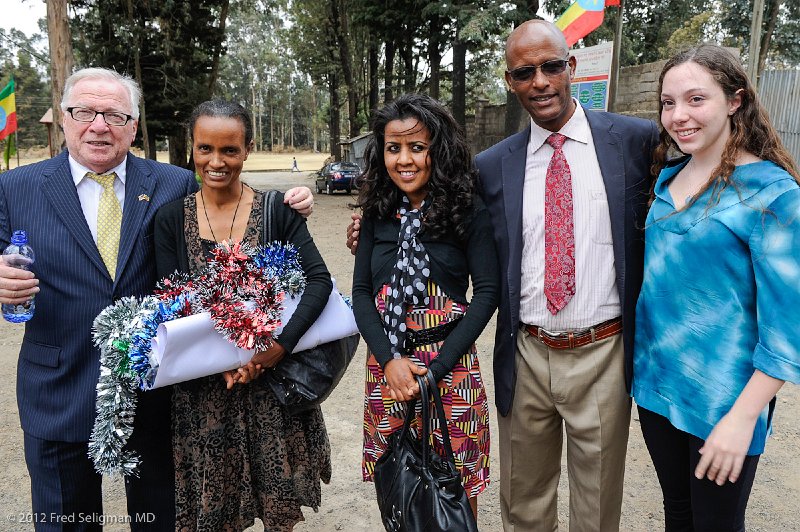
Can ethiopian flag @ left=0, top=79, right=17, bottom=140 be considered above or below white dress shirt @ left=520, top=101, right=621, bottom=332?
above

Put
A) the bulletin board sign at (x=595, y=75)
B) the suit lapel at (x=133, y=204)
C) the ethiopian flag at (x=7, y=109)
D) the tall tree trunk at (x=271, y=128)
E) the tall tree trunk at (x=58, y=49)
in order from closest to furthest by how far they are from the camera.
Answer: the suit lapel at (x=133, y=204) < the bulletin board sign at (x=595, y=75) < the tall tree trunk at (x=58, y=49) < the ethiopian flag at (x=7, y=109) < the tall tree trunk at (x=271, y=128)

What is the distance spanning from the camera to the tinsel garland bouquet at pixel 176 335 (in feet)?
6.68

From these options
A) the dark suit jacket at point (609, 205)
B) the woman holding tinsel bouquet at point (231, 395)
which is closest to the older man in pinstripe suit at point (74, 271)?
the woman holding tinsel bouquet at point (231, 395)

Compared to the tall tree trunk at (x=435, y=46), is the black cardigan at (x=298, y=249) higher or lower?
lower

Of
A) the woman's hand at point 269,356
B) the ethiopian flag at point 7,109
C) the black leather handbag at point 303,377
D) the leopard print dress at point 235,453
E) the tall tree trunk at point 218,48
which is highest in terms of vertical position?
the tall tree trunk at point 218,48

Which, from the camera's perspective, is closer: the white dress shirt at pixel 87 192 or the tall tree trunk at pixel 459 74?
the white dress shirt at pixel 87 192

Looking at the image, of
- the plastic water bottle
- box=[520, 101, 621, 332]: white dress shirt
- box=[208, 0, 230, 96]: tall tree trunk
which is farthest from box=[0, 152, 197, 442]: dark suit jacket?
box=[208, 0, 230, 96]: tall tree trunk

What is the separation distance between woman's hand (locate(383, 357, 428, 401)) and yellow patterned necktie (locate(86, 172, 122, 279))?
3.80 feet

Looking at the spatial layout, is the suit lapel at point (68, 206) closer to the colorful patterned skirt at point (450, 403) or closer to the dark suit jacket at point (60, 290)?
the dark suit jacket at point (60, 290)

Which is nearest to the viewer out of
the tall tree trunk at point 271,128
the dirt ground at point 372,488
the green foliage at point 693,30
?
the dirt ground at point 372,488

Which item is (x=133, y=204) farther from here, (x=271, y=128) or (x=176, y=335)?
(x=271, y=128)

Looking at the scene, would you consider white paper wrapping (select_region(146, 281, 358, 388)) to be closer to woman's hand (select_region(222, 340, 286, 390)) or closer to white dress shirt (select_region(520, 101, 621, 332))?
woman's hand (select_region(222, 340, 286, 390))

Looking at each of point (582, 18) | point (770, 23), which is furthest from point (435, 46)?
point (582, 18)

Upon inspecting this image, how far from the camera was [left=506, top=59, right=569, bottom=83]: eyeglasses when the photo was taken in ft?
7.37
